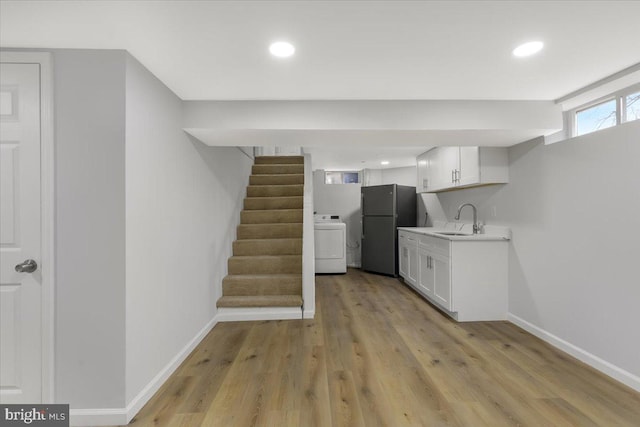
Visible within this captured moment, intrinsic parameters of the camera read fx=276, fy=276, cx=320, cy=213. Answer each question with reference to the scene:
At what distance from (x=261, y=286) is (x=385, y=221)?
9.25 feet

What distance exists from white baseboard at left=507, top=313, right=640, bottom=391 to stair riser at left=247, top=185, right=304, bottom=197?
329cm

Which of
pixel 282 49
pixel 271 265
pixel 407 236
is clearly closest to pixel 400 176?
pixel 407 236

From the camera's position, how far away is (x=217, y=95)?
7.38 ft

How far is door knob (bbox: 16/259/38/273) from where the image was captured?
4.98 ft

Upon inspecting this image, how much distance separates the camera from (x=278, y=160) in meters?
5.27

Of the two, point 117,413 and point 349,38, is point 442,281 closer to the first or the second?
point 349,38

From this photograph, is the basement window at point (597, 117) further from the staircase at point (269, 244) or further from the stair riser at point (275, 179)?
the stair riser at point (275, 179)

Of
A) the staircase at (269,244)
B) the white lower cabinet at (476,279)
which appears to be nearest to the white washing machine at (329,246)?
the staircase at (269,244)

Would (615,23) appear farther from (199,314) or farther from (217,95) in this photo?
(199,314)

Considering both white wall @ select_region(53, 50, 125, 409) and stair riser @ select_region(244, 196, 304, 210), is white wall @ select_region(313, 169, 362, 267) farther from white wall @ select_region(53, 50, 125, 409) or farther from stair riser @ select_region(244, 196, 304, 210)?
white wall @ select_region(53, 50, 125, 409)

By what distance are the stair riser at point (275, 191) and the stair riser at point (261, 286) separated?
5.52ft

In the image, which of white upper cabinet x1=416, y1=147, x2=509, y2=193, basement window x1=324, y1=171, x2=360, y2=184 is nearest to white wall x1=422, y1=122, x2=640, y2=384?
white upper cabinet x1=416, y1=147, x2=509, y2=193

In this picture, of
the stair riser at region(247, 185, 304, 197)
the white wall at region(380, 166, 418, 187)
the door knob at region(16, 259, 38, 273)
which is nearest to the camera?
the door knob at region(16, 259, 38, 273)

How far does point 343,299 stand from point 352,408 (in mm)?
2127
